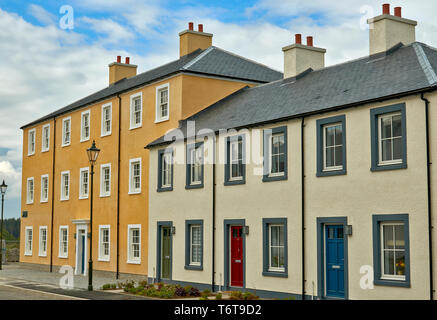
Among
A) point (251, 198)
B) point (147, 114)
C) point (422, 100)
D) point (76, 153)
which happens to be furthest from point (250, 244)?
point (76, 153)

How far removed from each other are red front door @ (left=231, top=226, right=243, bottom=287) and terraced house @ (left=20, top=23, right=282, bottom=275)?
23.6 feet

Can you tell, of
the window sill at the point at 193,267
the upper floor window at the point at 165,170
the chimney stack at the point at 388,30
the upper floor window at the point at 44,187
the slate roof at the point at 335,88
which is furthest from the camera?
the upper floor window at the point at 44,187

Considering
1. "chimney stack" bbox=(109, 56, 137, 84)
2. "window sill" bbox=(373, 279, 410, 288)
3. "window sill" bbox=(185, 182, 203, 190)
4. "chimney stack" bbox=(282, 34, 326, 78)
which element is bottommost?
"window sill" bbox=(373, 279, 410, 288)

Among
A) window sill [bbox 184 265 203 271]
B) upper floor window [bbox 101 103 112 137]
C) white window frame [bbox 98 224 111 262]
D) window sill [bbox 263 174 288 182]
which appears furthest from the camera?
upper floor window [bbox 101 103 112 137]

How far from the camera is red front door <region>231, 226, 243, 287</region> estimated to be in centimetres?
2406

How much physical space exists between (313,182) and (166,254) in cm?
958

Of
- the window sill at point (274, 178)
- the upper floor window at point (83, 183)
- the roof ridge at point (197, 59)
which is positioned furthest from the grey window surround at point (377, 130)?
the upper floor window at point (83, 183)

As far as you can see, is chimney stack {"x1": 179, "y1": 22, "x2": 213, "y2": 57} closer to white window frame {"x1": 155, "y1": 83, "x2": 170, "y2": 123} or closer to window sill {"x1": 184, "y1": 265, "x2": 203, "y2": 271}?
white window frame {"x1": 155, "y1": 83, "x2": 170, "y2": 123}

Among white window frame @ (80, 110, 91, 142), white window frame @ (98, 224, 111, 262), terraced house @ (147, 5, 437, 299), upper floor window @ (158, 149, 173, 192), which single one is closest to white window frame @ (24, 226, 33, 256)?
white window frame @ (80, 110, 91, 142)

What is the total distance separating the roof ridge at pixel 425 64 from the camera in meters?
18.3

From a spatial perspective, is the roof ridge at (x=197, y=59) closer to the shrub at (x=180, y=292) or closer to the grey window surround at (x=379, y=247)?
the shrub at (x=180, y=292)

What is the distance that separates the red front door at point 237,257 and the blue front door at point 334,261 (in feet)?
14.6

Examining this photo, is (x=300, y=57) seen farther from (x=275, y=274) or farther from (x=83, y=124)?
(x=83, y=124)
